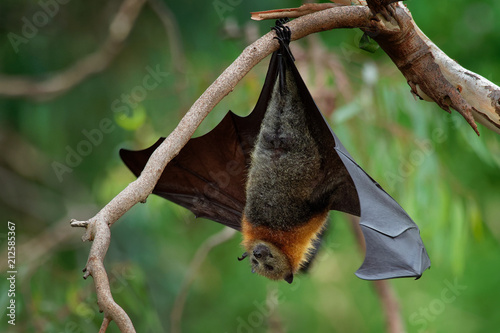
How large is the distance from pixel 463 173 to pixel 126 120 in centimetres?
258

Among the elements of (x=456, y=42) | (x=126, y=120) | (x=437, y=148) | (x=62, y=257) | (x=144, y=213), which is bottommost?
(x=62, y=257)

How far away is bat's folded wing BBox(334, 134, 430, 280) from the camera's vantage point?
1990 mm

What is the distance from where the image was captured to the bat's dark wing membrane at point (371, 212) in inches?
79.4

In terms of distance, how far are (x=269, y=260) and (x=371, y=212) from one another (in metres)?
0.80

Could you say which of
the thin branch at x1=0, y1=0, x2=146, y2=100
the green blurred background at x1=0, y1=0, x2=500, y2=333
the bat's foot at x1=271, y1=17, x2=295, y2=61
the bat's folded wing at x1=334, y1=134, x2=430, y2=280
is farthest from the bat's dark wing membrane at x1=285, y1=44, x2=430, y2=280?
the thin branch at x1=0, y1=0, x2=146, y2=100

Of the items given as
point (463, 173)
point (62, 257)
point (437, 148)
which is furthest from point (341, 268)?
point (62, 257)

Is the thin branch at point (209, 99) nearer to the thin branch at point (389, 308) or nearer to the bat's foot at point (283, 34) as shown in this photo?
the bat's foot at point (283, 34)

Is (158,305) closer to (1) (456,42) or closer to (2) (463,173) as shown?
(2) (463,173)

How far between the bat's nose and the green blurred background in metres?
1.00

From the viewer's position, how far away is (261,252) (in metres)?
2.81

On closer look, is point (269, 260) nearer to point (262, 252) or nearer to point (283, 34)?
point (262, 252)

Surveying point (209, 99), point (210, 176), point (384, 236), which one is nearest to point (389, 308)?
point (210, 176)

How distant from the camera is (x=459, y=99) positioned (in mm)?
2270

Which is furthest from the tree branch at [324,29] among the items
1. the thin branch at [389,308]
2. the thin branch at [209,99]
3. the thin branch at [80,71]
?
the thin branch at [80,71]
